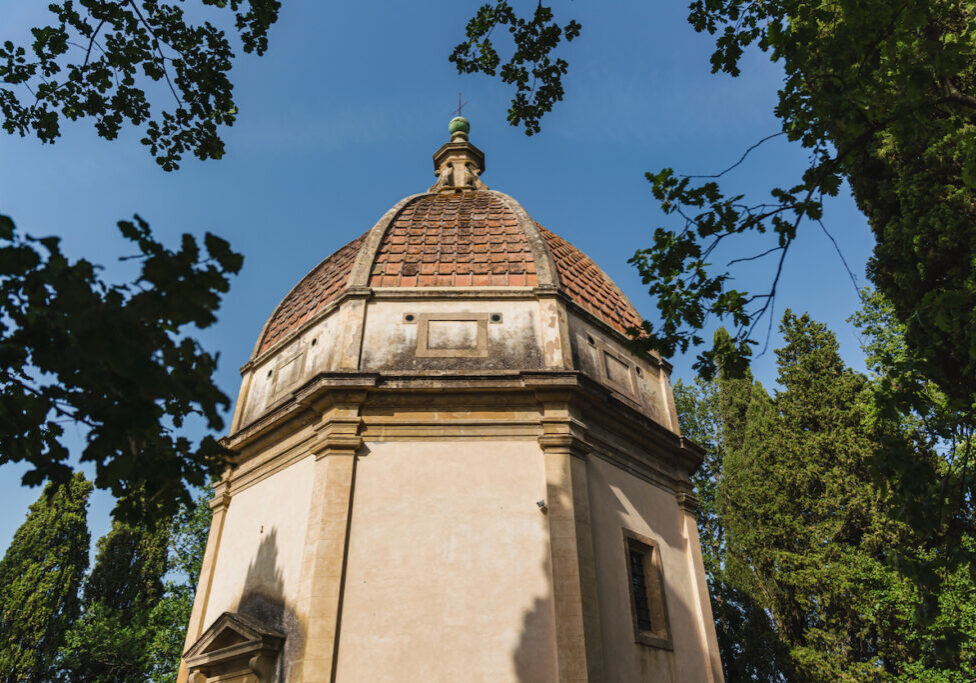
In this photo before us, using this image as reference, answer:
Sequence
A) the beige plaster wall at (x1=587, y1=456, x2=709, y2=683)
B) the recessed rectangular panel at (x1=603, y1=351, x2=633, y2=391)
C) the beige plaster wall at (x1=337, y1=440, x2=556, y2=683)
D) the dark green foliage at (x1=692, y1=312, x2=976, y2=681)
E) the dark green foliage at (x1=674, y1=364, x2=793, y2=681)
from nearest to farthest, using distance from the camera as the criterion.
→ the beige plaster wall at (x1=337, y1=440, x2=556, y2=683) < the beige plaster wall at (x1=587, y1=456, x2=709, y2=683) < the recessed rectangular panel at (x1=603, y1=351, x2=633, y2=391) < the dark green foliage at (x1=692, y1=312, x2=976, y2=681) < the dark green foliage at (x1=674, y1=364, x2=793, y2=681)

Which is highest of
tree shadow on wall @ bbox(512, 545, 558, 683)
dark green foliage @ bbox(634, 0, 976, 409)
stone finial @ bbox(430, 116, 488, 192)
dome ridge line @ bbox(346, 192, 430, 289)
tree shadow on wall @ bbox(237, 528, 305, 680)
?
stone finial @ bbox(430, 116, 488, 192)

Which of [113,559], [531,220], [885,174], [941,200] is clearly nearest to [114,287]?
[941,200]

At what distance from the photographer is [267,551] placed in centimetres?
1056

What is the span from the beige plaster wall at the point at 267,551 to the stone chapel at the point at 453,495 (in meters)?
0.04

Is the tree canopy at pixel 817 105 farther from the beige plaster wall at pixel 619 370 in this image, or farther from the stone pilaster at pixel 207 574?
the stone pilaster at pixel 207 574

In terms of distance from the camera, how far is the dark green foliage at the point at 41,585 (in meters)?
21.1

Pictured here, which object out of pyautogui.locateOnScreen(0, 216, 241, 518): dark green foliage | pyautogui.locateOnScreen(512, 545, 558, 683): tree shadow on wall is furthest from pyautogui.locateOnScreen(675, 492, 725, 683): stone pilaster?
pyautogui.locateOnScreen(0, 216, 241, 518): dark green foliage

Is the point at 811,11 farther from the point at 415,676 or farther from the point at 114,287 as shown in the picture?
the point at 415,676

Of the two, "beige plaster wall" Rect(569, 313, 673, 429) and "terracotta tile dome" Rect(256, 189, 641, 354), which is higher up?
"terracotta tile dome" Rect(256, 189, 641, 354)

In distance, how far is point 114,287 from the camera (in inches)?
129

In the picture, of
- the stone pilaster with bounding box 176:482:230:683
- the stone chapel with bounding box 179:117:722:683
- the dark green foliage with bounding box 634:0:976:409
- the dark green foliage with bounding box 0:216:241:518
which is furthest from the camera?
the stone pilaster with bounding box 176:482:230:683

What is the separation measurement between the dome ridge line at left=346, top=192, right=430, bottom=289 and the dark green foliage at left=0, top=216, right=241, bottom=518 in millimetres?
8328

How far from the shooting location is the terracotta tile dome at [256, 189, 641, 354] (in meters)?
12.7

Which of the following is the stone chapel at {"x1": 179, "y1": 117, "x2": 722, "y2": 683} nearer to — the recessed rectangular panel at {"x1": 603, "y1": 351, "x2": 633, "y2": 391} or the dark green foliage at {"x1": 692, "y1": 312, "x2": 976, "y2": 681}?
the recessed rectangular panel at {"x1": 603, "y1": 351, "x2": 633, "y2": 391}
